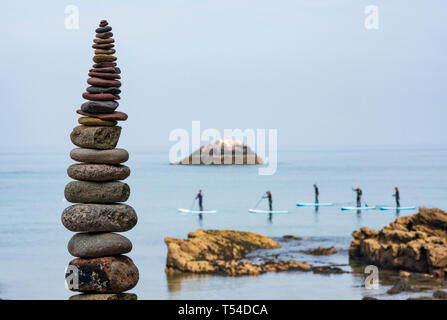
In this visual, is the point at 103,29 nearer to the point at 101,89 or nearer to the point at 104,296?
the point at 101,89

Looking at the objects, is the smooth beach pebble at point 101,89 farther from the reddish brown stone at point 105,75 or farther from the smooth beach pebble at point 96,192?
the smooth beach pebble at point 96,192

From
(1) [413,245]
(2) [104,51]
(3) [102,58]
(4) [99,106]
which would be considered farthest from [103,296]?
(1) [413,245]

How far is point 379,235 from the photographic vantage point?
51.2 meters

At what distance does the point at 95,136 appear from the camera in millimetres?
25266

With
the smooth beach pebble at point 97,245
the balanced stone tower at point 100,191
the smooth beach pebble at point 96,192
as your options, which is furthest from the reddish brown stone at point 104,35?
the smooth beach pebble at point 97,245

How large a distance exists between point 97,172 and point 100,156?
1.58 ft

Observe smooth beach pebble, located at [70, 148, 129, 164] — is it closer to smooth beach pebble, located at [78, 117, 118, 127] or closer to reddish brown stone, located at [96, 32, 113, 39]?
smooth beach pebble, located at [78, 117, 118, 127]

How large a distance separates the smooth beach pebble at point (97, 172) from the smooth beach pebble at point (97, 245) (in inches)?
66.3

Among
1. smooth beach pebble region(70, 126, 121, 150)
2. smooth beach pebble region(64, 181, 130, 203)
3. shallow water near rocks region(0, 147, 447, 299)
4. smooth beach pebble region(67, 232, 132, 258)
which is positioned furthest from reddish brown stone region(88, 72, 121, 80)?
shallow water near rocks region(0, 147, 447, 299)

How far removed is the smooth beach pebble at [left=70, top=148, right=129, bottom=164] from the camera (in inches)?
1001

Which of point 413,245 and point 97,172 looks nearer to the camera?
point 97,172

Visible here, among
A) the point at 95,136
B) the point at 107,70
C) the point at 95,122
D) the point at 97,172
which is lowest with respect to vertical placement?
the point at 97,172

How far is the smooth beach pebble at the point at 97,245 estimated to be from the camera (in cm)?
2538

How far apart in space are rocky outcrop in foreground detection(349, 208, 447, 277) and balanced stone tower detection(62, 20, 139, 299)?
977 inches
